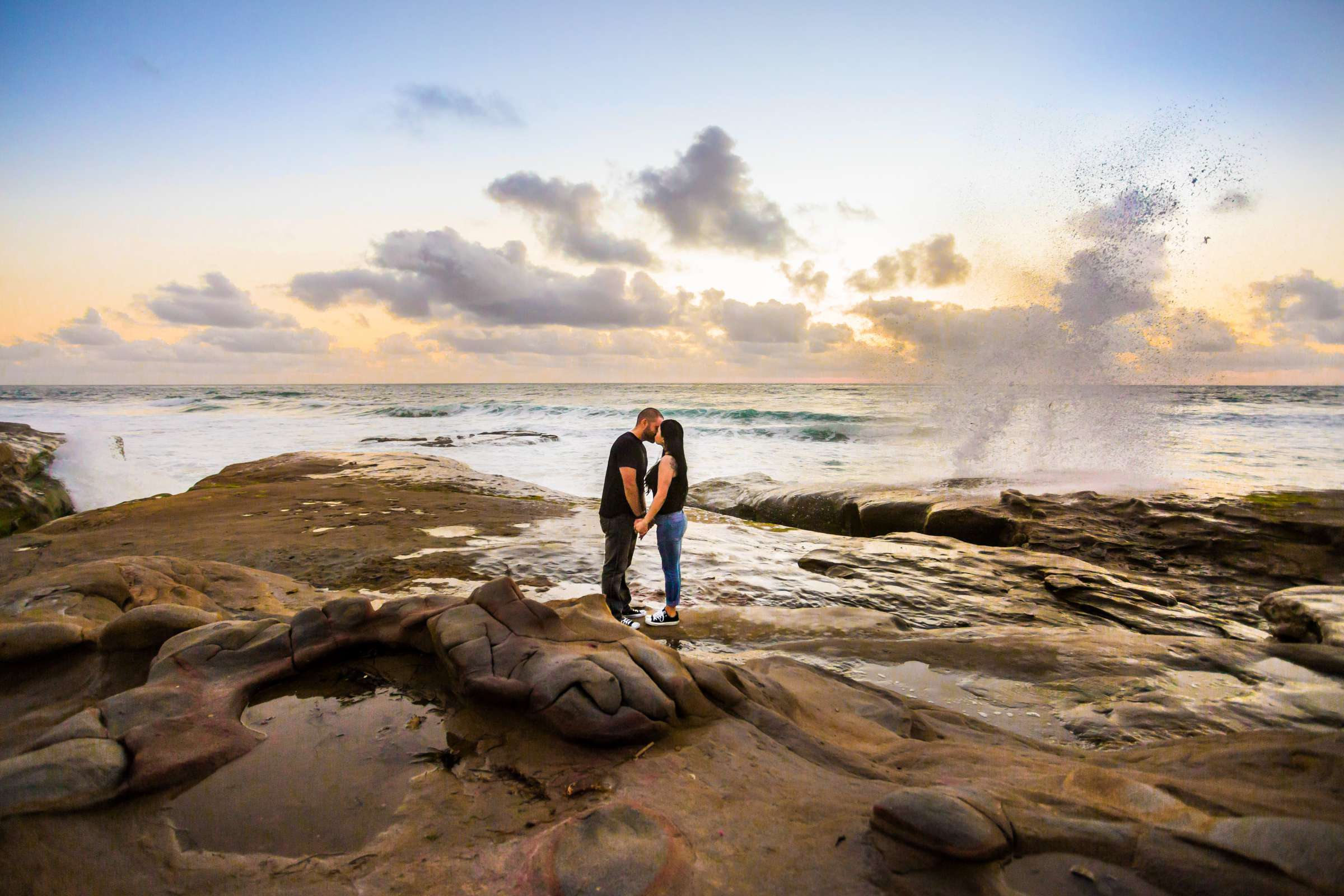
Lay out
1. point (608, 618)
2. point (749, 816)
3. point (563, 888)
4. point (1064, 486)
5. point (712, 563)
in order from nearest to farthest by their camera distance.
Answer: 1. point (563, 888)
2. point (749, 816)
3. point (608, 618)
4. point (712, 563)
5. point (1064, 486)

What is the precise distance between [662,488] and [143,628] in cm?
375

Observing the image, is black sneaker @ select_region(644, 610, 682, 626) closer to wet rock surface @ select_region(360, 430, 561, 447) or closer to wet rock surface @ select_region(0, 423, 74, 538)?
wet rock surface @ select_region(0, 423, 74, 538)

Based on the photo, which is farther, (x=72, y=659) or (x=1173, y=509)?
(x=1173, y=509)

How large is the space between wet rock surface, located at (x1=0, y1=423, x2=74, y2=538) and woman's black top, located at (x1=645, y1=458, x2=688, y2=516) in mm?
10490

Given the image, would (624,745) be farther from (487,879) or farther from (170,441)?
(170,441)

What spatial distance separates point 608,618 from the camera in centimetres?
420

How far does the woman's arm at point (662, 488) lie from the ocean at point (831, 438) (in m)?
9.20

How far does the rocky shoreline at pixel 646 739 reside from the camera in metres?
2.17

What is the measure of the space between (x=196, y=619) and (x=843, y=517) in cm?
1019

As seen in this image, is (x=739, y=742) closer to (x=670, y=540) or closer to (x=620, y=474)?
(x=670, y=540)

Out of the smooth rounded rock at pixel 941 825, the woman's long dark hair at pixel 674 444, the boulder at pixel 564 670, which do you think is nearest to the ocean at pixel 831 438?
the woman's long dark hair at pixel 674 444

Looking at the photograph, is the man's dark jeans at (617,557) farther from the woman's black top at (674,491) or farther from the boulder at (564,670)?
the boulder at (564,670)

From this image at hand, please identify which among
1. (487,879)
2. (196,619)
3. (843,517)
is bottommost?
(843,517)

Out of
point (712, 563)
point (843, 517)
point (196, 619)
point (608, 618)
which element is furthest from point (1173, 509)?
point (196, 619)
